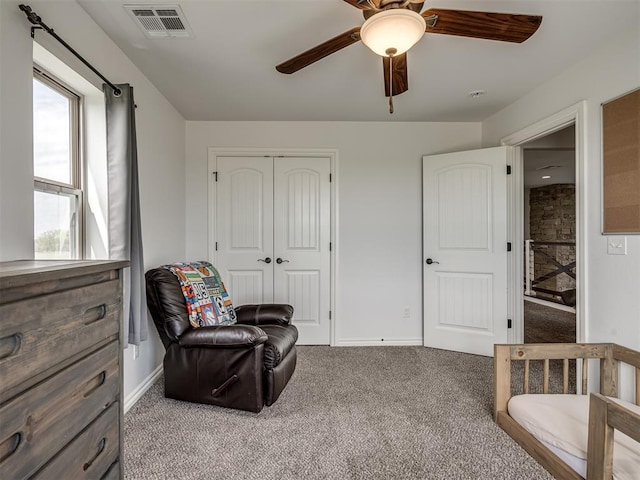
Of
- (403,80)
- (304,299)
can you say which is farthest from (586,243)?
(304,299)

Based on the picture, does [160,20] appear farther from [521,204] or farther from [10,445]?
[521,204]

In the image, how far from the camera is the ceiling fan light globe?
1.32 meters

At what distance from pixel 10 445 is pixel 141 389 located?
5.95ft

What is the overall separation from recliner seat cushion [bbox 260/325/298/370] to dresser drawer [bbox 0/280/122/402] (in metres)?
1.12

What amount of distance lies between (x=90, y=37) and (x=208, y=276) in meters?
1.65

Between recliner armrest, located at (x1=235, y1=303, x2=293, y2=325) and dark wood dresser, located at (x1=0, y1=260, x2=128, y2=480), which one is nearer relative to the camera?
dark wood dresser, located at (x1=0, y1=260, x2=128, y2=480)

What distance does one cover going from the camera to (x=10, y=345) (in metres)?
0.77

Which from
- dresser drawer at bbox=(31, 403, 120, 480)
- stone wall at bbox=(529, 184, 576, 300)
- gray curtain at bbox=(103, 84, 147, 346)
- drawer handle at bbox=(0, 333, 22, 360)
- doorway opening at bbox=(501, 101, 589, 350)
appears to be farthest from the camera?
stone wall at bbox=(529, 184, 576, 300)

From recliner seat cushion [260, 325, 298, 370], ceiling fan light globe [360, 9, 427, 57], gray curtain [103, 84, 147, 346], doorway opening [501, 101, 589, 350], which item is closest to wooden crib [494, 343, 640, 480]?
doorway opening [501, 101, 589, 350]

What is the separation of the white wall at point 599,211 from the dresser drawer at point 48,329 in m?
2.68

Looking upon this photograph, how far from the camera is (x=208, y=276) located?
2600mm

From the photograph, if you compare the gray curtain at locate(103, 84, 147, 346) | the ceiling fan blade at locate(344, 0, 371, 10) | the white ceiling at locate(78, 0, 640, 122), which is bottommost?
the gray curtain at locate(103, 84, 147, 346)

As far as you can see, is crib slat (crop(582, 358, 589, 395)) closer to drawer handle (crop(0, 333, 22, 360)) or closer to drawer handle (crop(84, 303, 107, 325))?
drawer handle (crop(84, 303, 107, 325))

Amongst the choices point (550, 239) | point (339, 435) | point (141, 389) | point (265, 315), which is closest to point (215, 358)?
point (265, 315)
